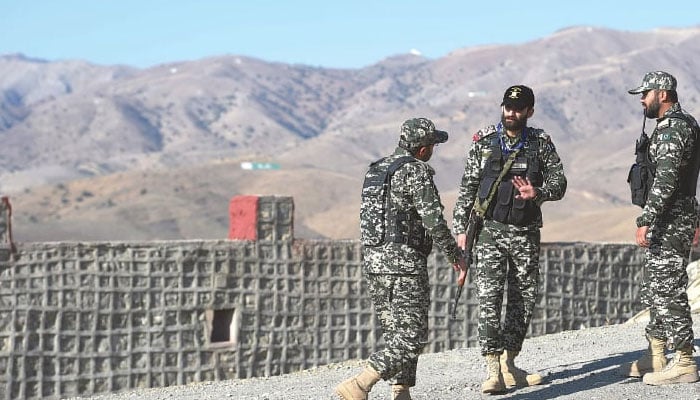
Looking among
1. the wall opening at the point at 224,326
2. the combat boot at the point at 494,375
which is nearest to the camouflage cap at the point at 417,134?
the combat boot at the point at 494,375

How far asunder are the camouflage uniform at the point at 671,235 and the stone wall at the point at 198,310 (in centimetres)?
543

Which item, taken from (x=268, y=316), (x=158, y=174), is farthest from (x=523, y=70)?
(x=268, y=316)

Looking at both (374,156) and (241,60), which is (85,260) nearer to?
(374,156)

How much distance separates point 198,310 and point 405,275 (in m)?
5.43

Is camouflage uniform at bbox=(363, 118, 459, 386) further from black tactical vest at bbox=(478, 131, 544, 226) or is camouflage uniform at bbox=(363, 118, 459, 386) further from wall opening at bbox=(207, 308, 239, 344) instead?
wall opening at bbox=(207, 308, 239, 344)

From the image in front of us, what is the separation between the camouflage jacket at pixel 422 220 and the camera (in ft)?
19.9

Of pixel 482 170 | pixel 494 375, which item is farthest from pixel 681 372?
pixel 482 170

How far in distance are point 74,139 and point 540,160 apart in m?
109

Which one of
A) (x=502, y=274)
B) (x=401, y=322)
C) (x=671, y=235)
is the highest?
(x=671, y=235)

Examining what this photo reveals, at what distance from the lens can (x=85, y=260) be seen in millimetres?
10891

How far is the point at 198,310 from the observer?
11.2m

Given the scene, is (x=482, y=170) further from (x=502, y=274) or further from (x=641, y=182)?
(x=641, y=182)

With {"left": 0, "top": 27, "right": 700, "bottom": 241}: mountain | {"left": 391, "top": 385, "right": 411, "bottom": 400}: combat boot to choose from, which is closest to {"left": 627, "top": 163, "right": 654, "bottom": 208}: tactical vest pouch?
{"left": 391, "top": 385, "right": 411, "bottom": 400}: combat boot

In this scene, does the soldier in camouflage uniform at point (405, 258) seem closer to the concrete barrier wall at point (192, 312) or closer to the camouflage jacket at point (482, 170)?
the camouflage jacket at point (482, 170)
